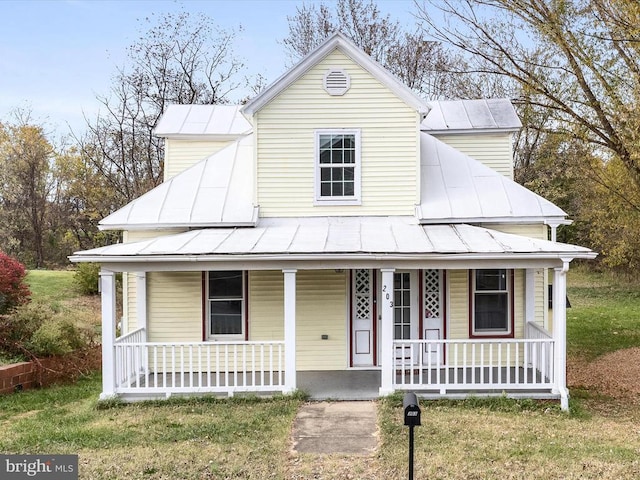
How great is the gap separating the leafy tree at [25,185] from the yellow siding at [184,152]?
2170 cm

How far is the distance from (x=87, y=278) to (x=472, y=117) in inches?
669

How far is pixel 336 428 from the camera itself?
858 cm

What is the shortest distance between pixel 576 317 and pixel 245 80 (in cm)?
1939

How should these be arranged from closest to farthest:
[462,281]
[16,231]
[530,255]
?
[530,255] → [462,281] → [16,231]

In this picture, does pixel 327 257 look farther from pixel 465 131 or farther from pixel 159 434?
pixel 465 131

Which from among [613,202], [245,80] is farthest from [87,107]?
[613,202]

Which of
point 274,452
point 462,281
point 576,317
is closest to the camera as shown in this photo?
point 274,452

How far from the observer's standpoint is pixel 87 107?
28641 millimetres

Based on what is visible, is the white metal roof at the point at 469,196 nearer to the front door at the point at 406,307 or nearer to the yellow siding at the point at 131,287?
the front door at the point at 406,307

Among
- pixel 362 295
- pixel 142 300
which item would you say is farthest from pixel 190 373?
pixel 362 295

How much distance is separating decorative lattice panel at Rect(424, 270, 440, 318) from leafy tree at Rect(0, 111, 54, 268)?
2795 cm

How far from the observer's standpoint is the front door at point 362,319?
12.1 metres

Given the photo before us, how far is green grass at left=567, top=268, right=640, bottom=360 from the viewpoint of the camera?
16.9 m

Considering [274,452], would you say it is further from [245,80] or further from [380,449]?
[245,80]
